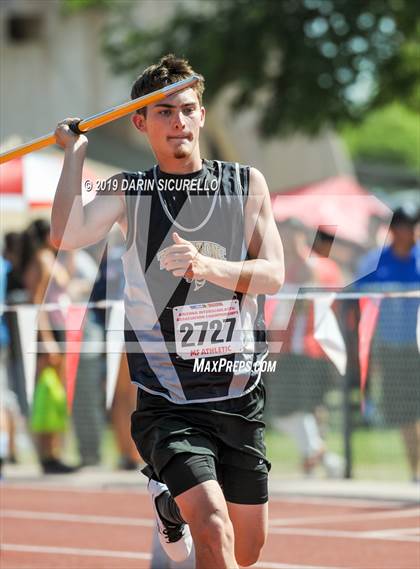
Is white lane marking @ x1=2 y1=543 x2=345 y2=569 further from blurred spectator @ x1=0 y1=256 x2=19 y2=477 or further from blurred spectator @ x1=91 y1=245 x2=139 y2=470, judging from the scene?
blurred spectator @ x1=0 y1=256 x2=19 y2=477

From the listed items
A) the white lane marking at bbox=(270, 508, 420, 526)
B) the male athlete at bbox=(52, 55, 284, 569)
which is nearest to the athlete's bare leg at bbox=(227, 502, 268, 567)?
the male athlete at bbox=(52, 55, 284, 569)

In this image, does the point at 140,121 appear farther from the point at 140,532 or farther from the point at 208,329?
the point at 140,532

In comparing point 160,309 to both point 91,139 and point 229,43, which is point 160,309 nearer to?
point 229,43

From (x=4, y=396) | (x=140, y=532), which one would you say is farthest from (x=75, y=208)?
(x=4, y=396)

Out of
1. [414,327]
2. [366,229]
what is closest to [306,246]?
[414,327]

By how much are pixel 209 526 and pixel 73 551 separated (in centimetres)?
364

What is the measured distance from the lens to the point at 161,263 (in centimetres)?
508

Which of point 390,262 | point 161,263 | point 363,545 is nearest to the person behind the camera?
point 161,263

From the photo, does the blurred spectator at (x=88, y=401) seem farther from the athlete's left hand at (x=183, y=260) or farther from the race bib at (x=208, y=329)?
the athlete's left hand at (x=183, y=260)

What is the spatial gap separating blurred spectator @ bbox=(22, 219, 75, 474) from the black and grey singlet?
570 centimetres

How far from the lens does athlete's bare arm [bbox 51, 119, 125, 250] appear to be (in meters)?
5.13

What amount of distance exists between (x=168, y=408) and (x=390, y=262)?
629 centimetres

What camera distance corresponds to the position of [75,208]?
5.17 metres

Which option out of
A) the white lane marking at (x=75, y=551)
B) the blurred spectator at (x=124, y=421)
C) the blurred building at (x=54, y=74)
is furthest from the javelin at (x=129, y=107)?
the blurred building at (x=54, y=74)
